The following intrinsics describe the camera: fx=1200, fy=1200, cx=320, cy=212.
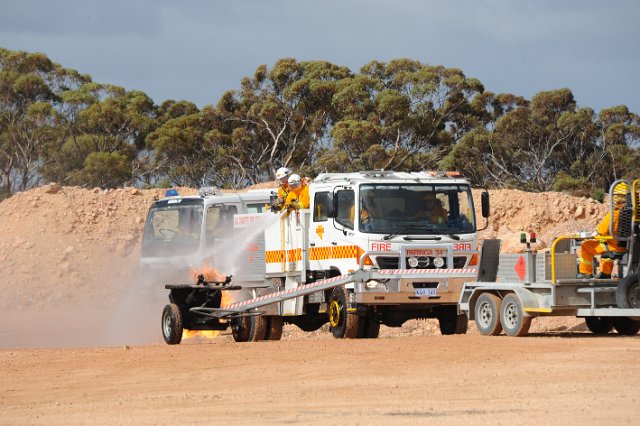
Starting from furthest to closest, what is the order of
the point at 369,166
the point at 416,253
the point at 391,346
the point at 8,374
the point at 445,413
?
the point at 369,166
the point at 416,253
the point at 391,346
the point at 8,374
the point at 445,413

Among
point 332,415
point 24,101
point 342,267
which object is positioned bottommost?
point 332,415

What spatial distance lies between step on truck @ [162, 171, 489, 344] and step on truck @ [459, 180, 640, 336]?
1.63 feet

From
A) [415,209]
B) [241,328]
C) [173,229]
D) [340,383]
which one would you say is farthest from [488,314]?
[173,229]

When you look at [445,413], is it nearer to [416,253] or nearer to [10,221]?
[416,253]

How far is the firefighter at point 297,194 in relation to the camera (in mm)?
21031

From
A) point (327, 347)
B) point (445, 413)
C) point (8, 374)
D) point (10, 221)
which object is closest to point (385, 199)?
point (327, 347)

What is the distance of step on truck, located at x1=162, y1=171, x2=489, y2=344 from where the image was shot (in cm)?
1989

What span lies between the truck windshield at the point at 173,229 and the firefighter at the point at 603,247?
11006mm

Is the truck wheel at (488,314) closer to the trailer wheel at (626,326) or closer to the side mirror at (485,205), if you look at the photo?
the side mirror at (485,205)

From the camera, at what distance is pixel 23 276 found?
1725 inches

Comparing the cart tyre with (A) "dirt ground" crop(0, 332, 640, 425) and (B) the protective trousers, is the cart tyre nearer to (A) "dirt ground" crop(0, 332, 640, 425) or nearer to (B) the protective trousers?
(A) "dirt ground" crop(0, 332, 640, 425)

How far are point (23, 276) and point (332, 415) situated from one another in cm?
3457

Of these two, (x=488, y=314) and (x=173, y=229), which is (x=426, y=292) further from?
(x=173, y=229)

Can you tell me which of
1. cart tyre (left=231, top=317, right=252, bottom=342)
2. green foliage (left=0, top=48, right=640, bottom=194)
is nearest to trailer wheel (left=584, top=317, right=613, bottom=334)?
cart tyre (left=231, top=317, right=252, bottom=342)
